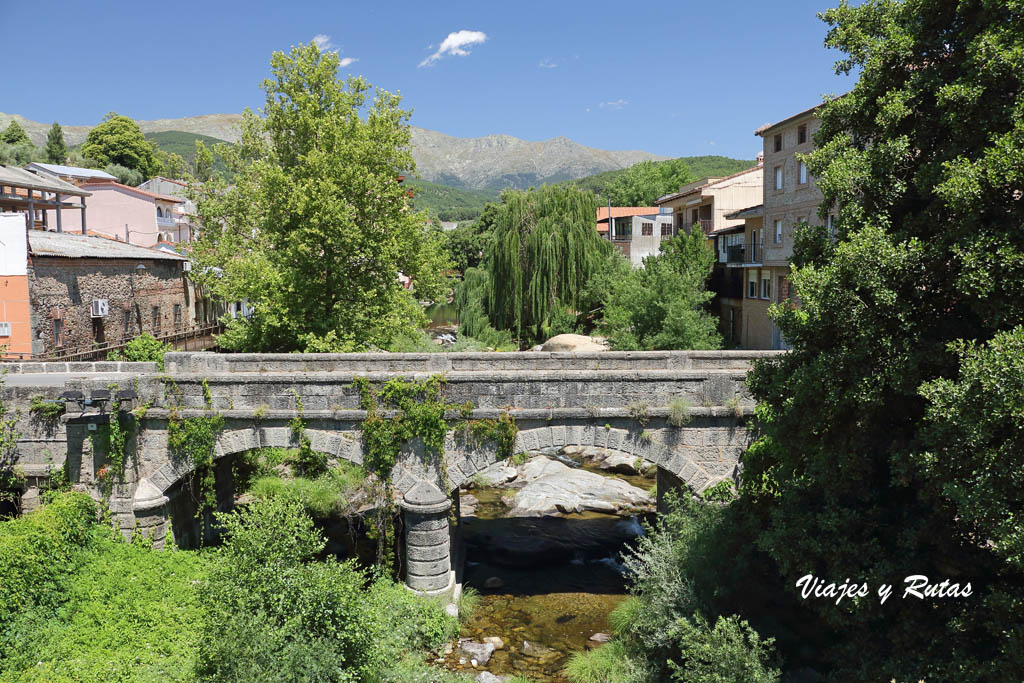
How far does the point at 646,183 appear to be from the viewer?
69.9m

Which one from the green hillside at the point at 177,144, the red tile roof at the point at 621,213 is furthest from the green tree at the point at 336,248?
the green hillside at the point at 177,144

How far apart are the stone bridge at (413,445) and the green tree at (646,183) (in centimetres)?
5615

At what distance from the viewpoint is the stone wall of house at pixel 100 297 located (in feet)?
71.1

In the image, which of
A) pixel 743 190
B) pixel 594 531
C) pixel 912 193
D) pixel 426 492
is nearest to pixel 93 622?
pixel 426 492

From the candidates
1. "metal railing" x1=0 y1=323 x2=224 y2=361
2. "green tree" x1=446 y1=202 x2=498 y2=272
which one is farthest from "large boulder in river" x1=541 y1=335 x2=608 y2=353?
"green tree" x1=446 y1=202 x2=498 y2=272

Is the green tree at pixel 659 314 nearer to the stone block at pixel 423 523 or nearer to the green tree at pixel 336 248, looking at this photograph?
the green tree at pixel 336 248

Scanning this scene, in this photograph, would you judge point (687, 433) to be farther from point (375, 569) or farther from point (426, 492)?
point (375, 569)

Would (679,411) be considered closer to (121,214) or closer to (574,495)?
(574,495)

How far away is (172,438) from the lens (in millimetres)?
13445

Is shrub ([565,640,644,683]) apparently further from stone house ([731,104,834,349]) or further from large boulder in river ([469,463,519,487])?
stone house ([731,104,834,349])

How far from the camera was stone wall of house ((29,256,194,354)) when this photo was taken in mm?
21656

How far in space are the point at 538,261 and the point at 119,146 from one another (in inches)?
2245

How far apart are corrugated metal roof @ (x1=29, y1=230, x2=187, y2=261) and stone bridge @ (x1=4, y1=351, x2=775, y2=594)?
35.2 ft

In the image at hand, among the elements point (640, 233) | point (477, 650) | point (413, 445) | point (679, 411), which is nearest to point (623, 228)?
point (640, 233)
